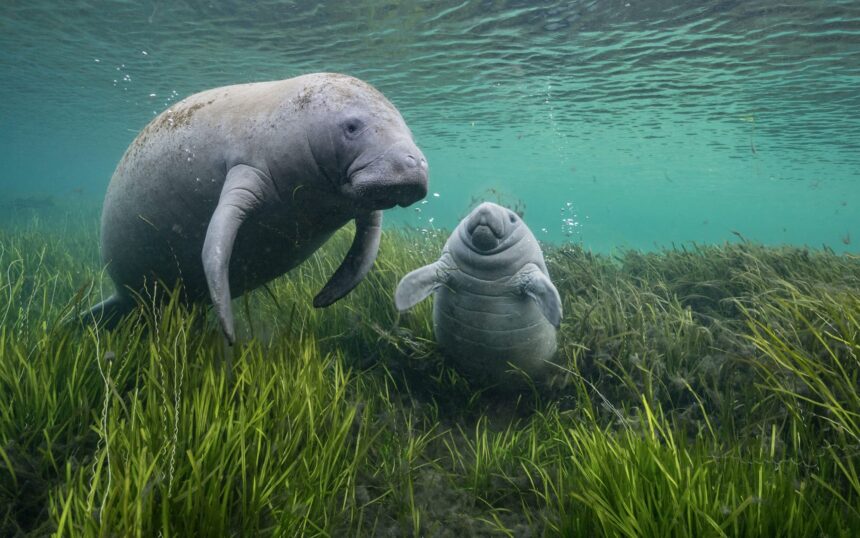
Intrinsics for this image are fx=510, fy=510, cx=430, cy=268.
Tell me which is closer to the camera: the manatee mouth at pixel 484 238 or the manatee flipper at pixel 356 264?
the manatee flipper at pixel 356 264

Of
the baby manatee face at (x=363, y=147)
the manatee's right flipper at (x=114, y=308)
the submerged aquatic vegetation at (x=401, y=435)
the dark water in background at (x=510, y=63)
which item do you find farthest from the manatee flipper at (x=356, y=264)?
the dark water in background at (x=510, y=63)

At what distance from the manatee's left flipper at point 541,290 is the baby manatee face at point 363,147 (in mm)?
1755

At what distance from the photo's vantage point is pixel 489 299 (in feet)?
15.2

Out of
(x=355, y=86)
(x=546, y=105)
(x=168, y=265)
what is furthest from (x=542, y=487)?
(x=546, y=105)

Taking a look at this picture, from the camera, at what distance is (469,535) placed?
2.87 metres

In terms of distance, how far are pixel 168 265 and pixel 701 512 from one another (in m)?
4.01

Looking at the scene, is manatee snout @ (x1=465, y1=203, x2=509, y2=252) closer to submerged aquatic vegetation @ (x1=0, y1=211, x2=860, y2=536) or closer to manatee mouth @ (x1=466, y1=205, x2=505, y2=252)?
manatee mouth @ (x1=466, y1=205, x2=505, y2=252)

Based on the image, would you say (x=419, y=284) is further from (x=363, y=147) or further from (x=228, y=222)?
(x=228, y=222)

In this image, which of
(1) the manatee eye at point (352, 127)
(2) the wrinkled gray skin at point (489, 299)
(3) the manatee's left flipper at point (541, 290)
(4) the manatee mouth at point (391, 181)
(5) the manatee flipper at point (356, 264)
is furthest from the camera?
(2) the wrinkled gray skin at point (489, 299)

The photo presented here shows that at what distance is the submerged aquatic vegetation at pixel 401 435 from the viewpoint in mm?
2129

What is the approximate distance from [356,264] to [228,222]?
118 cm

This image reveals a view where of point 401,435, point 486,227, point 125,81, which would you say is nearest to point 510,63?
point 486,227

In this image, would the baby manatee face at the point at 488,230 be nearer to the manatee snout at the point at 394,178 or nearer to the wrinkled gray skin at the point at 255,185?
the wrinkled gray skin at the point at 255,185

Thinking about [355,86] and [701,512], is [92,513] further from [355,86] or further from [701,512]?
[355,86]
